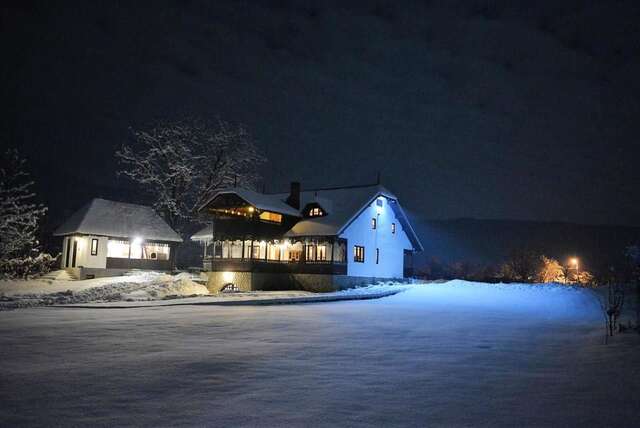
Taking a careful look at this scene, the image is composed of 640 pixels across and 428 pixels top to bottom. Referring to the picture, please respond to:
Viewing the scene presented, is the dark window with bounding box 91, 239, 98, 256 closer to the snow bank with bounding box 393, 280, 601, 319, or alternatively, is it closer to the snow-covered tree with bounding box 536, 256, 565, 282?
the snow bank with bounding box 393, 280, 601, 319

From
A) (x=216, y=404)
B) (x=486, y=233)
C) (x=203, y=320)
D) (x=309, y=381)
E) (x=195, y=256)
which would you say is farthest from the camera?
(x=486, y=233)

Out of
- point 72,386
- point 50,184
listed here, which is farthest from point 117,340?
point 50,184

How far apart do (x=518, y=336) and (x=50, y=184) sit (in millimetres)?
149126

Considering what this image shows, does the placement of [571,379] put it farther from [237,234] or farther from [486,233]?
[486,233]

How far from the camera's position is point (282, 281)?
135ft

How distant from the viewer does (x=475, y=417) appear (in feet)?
21.2

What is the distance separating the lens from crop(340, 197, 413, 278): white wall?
135 ft

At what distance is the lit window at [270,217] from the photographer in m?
41.3

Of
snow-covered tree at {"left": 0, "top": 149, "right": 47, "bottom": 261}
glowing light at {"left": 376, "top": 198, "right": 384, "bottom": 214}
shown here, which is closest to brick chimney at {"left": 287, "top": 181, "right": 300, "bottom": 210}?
glowing light at {"left": 376, "top": 198, "right": 384, "bottom": 214}

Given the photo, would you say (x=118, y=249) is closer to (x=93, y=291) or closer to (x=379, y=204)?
(x=93, y=291)

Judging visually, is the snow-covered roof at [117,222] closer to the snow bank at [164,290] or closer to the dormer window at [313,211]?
the snow bank at [164,290]

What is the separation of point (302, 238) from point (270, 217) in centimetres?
320

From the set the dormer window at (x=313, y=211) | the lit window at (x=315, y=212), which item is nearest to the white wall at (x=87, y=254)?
the dormer window at (x=313, y=211)

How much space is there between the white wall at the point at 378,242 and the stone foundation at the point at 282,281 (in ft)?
3.18
